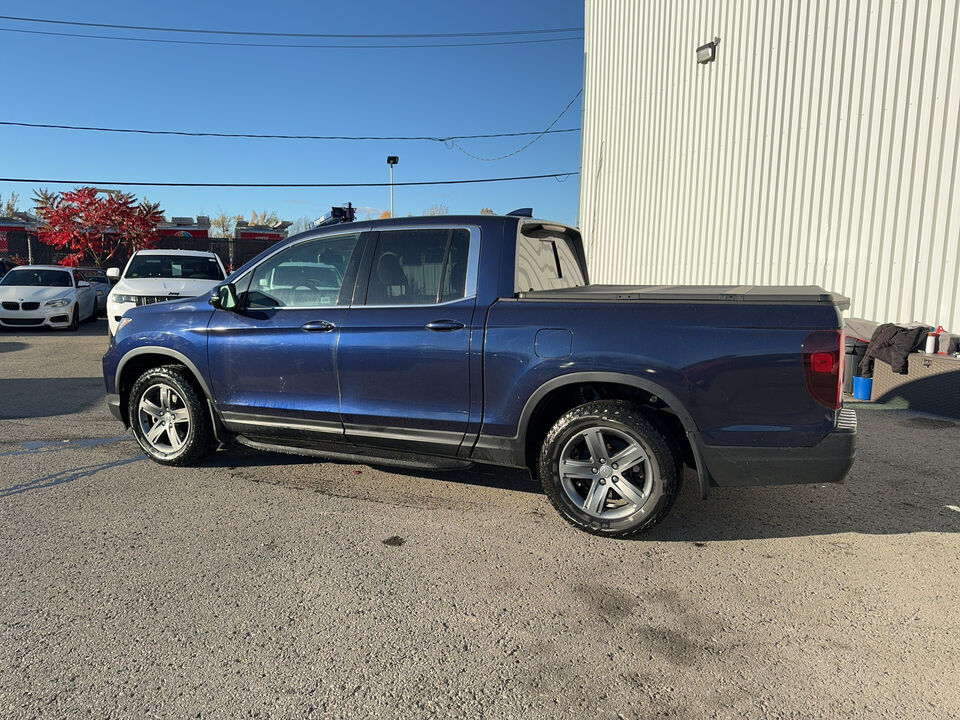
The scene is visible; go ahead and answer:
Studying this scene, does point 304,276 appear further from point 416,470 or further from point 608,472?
point 608,472

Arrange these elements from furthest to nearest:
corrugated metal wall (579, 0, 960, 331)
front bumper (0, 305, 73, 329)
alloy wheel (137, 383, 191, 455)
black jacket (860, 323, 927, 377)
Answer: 1. front bumper (0, 305, 73, 329)
2. corrugated metal wall (579, 0, 960, 331)
3. black jacket (860, 323, 927, 377)
4. alloy wheel (137, 383, 191, 455)

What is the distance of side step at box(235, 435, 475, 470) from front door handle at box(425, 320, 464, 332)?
81 cm

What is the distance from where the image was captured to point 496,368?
392 cm

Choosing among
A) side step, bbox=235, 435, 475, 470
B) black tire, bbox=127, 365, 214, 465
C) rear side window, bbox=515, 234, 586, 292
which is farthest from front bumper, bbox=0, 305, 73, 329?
rear side window, bbox=515, 234, 586, 292

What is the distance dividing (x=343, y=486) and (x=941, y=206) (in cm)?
745

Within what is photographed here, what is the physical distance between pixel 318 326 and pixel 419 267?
783 millimetres

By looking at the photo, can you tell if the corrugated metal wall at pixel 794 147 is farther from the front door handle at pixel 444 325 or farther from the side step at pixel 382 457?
the side step at pixel 382 457

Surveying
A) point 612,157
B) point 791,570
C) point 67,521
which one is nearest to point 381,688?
point 791,570

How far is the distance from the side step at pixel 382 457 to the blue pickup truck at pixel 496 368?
0.06 feet

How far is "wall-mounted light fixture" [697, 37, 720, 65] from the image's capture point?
1106 cm

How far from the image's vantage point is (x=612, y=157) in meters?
14.7

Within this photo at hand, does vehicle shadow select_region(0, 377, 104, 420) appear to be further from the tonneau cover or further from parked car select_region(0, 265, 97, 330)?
parked car select_region(0, 265, 97, 330)

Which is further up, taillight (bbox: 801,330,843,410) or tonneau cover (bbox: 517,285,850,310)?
tonneau cover (bbox: 517,285,850,310)

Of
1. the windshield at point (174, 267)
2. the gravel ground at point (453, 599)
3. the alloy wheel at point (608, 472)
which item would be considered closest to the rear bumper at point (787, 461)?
the alloy wheel at point (608, 472)
